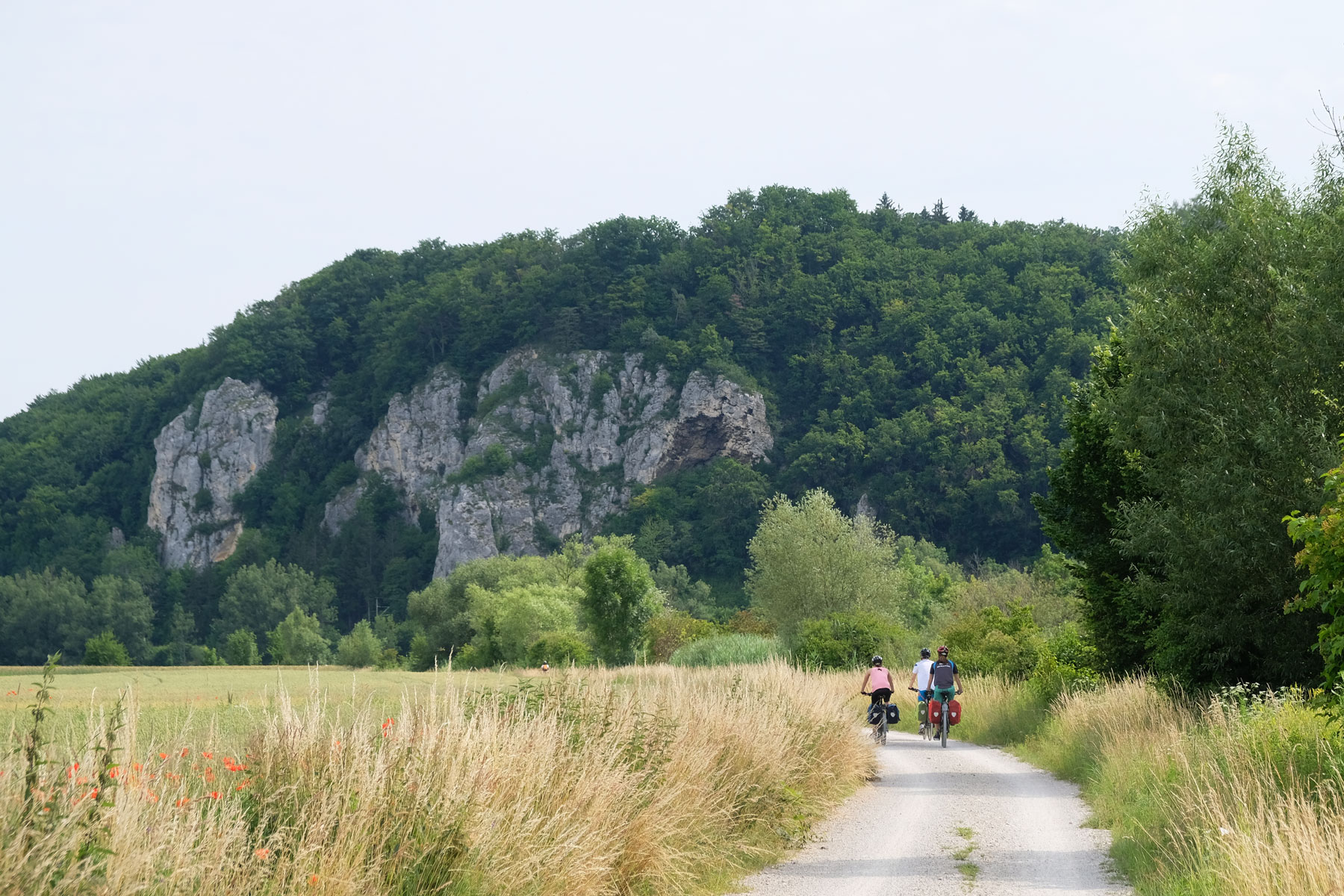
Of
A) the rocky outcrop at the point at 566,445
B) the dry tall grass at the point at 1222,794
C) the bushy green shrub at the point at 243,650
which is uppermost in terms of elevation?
the rocky outcrop at the point at 566,445

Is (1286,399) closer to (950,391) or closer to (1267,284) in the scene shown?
(1267,284)

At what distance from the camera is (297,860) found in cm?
550

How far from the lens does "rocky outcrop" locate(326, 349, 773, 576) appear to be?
133 m

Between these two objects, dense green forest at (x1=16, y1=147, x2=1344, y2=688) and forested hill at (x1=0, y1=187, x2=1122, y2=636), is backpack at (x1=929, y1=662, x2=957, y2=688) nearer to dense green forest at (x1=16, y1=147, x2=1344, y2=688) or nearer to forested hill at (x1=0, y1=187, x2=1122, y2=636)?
dense green forest at (x1=16, y1=147, x2=1344, y2=688)

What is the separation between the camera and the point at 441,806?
6531 mm

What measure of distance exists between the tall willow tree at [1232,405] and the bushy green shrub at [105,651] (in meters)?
109

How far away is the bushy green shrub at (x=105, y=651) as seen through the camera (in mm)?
110438

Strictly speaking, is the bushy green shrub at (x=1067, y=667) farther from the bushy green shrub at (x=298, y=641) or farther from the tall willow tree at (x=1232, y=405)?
the bushy green shrub at (x=298, y=641)

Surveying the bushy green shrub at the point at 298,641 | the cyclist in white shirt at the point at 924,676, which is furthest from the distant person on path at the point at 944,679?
the bushy green shrub at the point at 298,641

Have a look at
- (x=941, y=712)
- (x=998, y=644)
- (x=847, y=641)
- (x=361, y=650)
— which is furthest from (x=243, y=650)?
(x=941, y=712)

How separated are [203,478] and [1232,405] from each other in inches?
6085

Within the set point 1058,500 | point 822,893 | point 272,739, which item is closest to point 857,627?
point 1058,500

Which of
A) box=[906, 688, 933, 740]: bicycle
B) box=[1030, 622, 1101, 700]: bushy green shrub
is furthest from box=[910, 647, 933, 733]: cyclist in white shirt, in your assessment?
box=[1030, 622, 1101, 700]: bushy green shrub

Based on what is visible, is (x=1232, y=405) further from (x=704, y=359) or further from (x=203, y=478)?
(x=203, y=478)
